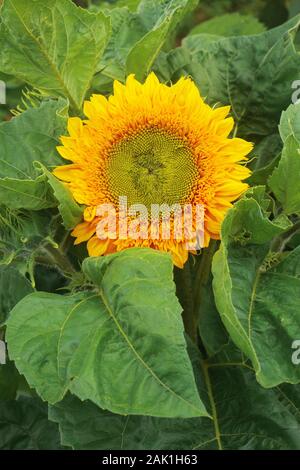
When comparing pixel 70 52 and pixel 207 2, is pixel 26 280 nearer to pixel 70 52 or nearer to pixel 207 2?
pixel 70 52

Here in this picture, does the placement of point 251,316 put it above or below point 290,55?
below

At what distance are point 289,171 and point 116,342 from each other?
25cm

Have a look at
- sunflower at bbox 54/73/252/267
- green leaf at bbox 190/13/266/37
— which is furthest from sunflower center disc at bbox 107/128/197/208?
green leaf at bbox 190/13/266/37

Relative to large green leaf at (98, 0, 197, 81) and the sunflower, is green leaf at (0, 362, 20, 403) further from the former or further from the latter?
large green leaf at (98, 0, 197, 81)

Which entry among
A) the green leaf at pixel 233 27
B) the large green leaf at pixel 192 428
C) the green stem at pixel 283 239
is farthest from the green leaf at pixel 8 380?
the green leaf at pixel 233 27

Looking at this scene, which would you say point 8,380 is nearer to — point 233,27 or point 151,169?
point 151,169

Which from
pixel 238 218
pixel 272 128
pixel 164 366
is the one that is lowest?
pixel 164 366

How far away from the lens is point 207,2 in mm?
2928

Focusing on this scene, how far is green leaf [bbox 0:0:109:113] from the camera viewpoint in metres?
0.82

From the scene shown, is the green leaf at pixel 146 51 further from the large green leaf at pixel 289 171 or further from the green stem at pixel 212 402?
the green stem at pixel 212 402

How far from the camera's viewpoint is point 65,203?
762 mm

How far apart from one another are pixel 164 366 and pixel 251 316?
0.13 m

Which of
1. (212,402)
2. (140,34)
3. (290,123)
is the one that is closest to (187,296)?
(212,402)
